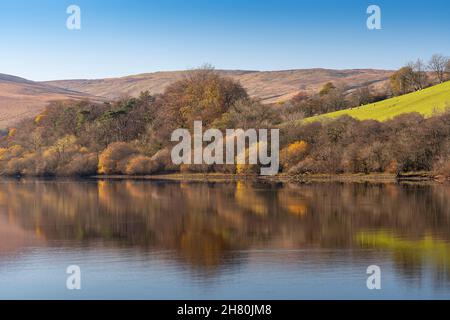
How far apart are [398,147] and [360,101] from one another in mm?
37416

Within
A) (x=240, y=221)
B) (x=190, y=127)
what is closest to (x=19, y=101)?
(x=190, y=127)

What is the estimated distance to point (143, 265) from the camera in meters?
22.4

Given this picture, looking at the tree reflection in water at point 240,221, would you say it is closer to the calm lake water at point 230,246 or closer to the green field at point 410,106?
the calm lake water at point 230,246

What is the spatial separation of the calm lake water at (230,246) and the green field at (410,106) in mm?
32680

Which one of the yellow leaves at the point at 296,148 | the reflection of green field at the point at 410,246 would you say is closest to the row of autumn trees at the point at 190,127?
the yellow leaves at the point at 296,148

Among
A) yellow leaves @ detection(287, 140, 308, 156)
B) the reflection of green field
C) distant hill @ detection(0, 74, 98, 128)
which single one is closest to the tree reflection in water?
the reflection of green field

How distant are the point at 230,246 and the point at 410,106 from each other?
60.0 metres

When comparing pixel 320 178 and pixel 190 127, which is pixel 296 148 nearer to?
pixel 320 178

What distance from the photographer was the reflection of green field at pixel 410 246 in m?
22.6

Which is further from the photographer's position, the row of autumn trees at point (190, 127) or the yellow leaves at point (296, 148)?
the yellow leaves at point (296, 148)

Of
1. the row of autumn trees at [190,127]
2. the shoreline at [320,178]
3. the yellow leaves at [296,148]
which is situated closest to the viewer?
the shoreline at [320,178]

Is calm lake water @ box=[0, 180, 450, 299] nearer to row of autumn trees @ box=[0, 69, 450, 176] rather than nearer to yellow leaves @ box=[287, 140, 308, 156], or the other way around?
row of autumn trees @ box=[0, 69, 450, 176]

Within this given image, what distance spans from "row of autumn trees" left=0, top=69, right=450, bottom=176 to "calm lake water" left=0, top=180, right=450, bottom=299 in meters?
19.1
